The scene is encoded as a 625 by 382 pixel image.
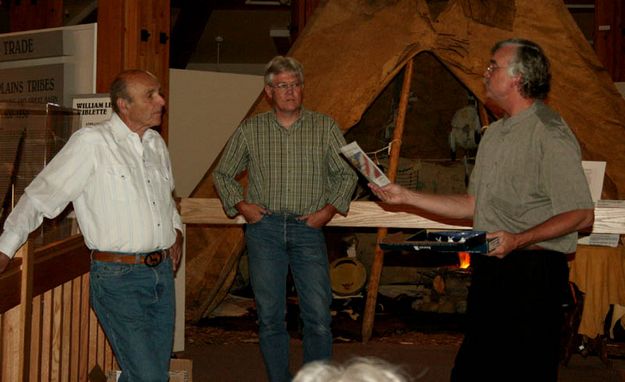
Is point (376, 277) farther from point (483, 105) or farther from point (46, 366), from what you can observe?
point (46, 366)

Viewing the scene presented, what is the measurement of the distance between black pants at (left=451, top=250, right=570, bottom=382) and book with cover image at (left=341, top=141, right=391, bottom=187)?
0.51m

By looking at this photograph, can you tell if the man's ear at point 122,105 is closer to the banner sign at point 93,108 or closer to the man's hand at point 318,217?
the banner sign at point 93,108

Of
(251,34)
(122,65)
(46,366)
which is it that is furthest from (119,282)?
(251,34)

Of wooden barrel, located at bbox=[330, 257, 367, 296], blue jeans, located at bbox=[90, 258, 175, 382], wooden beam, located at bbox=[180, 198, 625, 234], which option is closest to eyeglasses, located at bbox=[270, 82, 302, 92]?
blue jeans, located at bbox=[90, 258, 175, 382]

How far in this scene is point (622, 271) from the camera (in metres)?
5.35

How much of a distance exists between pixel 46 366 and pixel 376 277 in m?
2.77

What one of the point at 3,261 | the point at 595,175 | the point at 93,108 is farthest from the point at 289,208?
the point at 595,175

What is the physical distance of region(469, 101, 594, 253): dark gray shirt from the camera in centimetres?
284

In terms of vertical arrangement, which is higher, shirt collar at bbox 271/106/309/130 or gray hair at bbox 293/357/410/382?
shirt collar at bbox 271/106/309/130

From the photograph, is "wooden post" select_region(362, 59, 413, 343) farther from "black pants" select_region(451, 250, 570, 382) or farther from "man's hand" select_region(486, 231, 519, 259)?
"man's hand" select_region(486, 231, 519, 259)

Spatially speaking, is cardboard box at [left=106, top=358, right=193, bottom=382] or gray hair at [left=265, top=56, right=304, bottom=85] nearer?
gray hair at [left=265, top=56, right=304, bottom=85]

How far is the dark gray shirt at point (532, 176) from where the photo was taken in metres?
2.84

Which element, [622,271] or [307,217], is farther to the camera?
[622,271]

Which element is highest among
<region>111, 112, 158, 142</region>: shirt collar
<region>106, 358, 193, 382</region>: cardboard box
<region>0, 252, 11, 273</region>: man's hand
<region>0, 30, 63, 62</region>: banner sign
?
<region>0, 30, 63, 62</region>: banner sign
